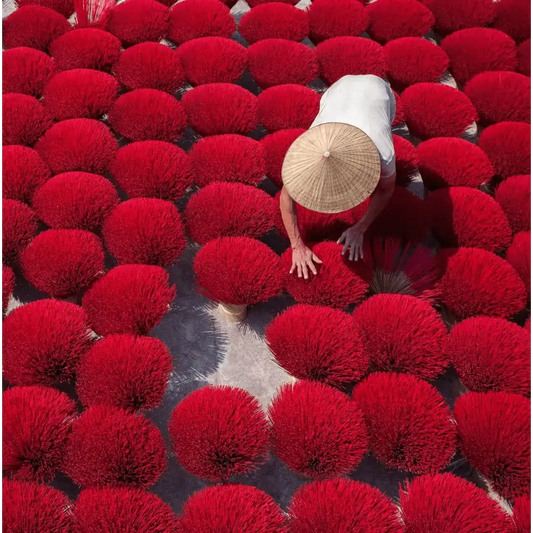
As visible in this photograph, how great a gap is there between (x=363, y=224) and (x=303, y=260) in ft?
0.44

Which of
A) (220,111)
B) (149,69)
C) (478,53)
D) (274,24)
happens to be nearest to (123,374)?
(220,111)

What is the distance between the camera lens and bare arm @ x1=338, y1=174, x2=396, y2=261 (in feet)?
3.31

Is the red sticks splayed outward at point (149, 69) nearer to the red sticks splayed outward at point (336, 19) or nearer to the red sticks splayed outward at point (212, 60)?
the red sticks splayed outward at point (212, 60)

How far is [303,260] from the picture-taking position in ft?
3.38

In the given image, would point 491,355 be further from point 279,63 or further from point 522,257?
point 279,63

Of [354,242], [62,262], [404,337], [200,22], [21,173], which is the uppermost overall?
[200,22]

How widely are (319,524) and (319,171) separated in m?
0.52

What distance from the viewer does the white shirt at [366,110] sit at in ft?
3.10

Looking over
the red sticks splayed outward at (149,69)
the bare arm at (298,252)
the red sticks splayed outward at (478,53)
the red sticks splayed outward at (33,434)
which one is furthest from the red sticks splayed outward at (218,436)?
the red sticks splayed outward at (478,53)

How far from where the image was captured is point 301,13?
154cm

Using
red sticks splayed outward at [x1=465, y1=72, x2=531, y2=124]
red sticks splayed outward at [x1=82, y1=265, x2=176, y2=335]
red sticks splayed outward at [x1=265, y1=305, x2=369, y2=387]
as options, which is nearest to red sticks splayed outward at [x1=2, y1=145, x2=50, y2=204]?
red sticks splayed outward at [x1=82, y1=265, x2=176, y2=335]

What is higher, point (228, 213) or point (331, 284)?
point (228, 213)

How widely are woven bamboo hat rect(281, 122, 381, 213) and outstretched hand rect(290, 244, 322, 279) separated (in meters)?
0.17

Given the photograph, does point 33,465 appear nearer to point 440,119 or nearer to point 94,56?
point 94,56
